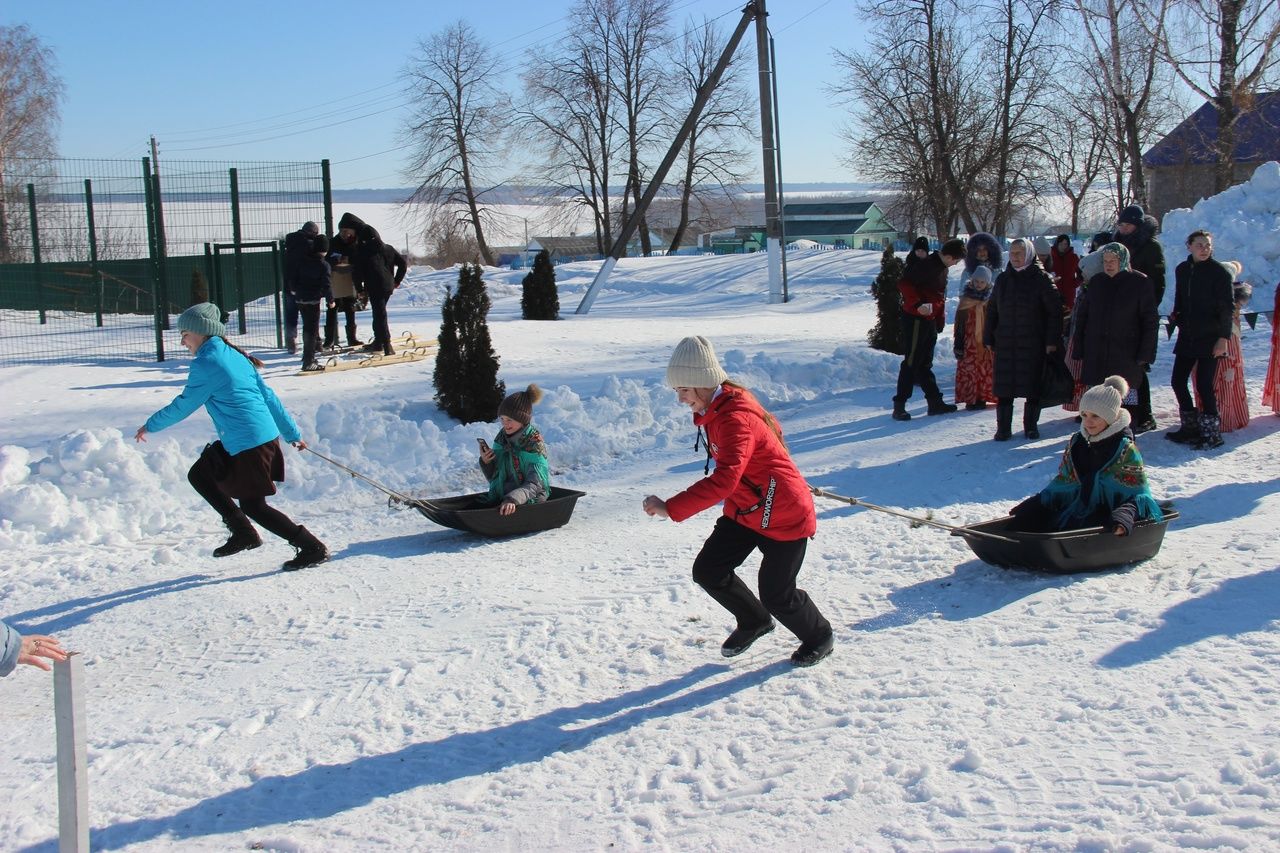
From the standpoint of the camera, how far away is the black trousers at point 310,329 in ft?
43.8

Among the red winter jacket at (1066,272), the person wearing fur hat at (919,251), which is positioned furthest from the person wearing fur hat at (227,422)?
the red winter jacket at (1066,272)

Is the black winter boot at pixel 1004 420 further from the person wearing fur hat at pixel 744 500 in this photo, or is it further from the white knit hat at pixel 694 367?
the white knit hat at pixel 694 367

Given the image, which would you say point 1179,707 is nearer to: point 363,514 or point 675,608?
point 675,608

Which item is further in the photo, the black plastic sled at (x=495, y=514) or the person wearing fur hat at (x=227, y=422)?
the black plastic sled at (x=495, y=514)

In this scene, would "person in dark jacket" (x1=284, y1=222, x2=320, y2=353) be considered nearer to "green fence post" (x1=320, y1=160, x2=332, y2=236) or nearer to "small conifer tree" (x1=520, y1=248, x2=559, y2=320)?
"green fence post" (x1=320, y1=160, x2=332, y2=236)

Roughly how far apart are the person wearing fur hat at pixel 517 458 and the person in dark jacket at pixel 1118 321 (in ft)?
14.3

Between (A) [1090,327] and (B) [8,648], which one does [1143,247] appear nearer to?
(A) [1090,327]

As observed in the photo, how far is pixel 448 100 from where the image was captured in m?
45.8

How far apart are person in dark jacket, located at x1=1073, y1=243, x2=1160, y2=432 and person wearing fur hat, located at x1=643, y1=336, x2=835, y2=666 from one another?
4555mm

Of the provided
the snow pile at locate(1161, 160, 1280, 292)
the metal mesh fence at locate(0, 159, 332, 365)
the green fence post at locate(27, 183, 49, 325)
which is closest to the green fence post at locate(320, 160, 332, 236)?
the metal mesh fence at locate(0, 159, 332, 365)

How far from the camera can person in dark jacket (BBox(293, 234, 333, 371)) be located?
13.4 meters

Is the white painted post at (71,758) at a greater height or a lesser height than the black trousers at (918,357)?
lesser

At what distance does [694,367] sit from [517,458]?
2.86 metres

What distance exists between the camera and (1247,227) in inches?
737
